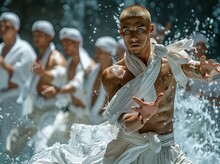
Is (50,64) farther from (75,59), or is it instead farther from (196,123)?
(196,123)

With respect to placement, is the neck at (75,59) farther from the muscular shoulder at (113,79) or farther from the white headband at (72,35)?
the muscular shoulder at (113,79)

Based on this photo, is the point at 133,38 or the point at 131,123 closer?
the point at 131,123

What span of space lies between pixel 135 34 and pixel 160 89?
375 millimetres

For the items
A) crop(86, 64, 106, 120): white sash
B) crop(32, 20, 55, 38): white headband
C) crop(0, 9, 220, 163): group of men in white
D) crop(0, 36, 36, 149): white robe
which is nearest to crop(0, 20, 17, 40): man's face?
crop(0, 9, 220, 163): group of men in white

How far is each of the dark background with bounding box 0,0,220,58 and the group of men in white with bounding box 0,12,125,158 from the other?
2203mm

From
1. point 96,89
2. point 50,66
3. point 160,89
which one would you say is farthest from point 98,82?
point 160,89

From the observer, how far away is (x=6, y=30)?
10.5m

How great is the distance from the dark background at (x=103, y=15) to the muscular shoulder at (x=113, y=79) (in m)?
6.64

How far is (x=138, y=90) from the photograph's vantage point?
5164 millimetres

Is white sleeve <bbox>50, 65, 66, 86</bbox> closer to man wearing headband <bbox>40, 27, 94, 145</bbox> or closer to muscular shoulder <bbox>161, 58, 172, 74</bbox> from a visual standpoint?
man wearing headband <bbox>40, 27, 94, 145</bbox>

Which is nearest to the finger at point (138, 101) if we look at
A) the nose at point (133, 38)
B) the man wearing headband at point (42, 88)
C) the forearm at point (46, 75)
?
the nose at point (133, 38)

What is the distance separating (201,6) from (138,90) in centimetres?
952

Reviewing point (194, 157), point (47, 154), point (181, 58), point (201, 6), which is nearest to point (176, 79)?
point (181, 58)

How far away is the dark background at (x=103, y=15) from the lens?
530 inches
